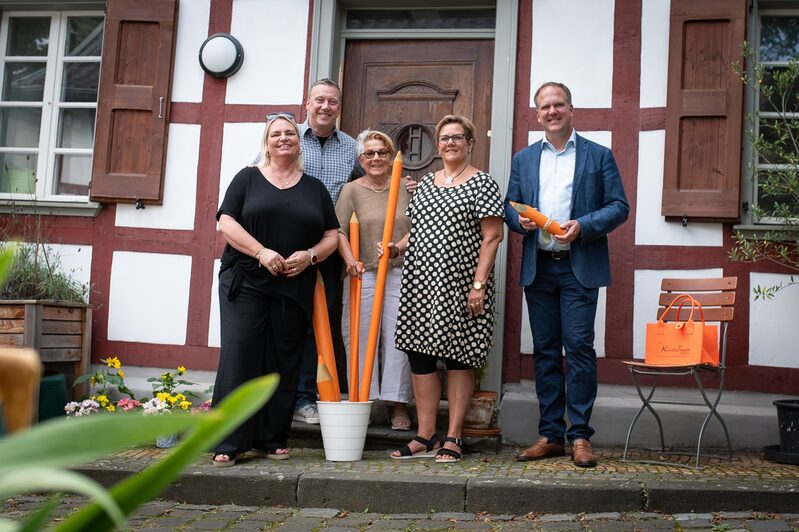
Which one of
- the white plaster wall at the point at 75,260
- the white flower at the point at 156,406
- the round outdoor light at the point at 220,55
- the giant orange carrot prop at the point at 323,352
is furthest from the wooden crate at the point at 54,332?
the giant orange carrot prop at the point at 323,352

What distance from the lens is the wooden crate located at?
5.13m

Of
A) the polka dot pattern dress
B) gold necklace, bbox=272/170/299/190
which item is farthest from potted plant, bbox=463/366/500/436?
gold necklace, bbox=272/170/299/190

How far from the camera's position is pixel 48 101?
611cm

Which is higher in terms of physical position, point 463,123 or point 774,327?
point 463,123

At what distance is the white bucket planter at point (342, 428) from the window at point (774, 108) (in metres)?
2.40

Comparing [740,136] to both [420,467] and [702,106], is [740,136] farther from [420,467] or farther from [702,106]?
[420,467]

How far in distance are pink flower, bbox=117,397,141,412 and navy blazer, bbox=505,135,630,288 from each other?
224 cm

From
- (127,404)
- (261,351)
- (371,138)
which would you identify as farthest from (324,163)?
(127,404)

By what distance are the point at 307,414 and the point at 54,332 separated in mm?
1605

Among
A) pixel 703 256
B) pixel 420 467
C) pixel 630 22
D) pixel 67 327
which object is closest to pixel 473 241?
pixel 420 467

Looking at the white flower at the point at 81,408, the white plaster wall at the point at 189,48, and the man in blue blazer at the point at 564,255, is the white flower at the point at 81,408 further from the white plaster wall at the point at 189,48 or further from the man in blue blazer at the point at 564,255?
the man in blue blazer at the point at 564,255

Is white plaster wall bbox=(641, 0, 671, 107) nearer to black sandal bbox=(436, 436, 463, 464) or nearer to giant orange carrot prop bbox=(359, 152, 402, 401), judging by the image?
giant orange carrot prop bbox=(359, 152, 402, 401)

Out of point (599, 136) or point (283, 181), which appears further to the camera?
point (599, 136)

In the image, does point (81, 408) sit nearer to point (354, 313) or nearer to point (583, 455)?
point (354, 313)
